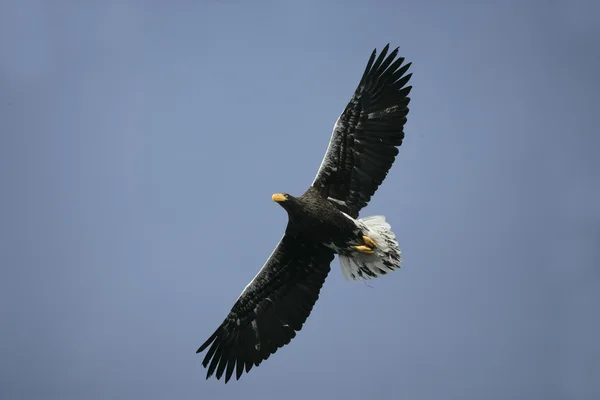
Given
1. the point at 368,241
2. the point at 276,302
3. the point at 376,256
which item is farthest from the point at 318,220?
the point at 276,302

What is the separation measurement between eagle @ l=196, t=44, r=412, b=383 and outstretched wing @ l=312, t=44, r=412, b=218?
0.6 inches

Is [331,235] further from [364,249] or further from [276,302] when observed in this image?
[276,302]

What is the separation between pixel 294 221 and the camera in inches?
466

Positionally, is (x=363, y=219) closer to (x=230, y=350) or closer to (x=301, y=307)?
(x=301, y=307)

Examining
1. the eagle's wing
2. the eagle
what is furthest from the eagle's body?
the eagle's wing

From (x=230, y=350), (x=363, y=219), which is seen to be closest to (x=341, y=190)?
(x=363, y=219)

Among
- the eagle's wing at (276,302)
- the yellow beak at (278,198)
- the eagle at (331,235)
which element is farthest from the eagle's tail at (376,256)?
the yellow beak at (278,198)

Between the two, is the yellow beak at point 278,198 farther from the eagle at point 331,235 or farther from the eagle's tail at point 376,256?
the eagle's tail at point 376,256

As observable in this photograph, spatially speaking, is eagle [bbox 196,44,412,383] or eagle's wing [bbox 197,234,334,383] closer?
eagle [bbox 196,44,412,383]

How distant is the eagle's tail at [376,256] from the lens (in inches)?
469

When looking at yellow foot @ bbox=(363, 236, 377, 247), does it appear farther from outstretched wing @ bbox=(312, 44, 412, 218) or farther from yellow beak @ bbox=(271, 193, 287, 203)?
yellow beak @ bbox=(271, 193, 287, 203)

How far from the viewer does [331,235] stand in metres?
11.8

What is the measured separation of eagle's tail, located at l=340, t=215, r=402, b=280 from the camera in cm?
1191

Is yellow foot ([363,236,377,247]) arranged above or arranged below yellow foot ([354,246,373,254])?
above
